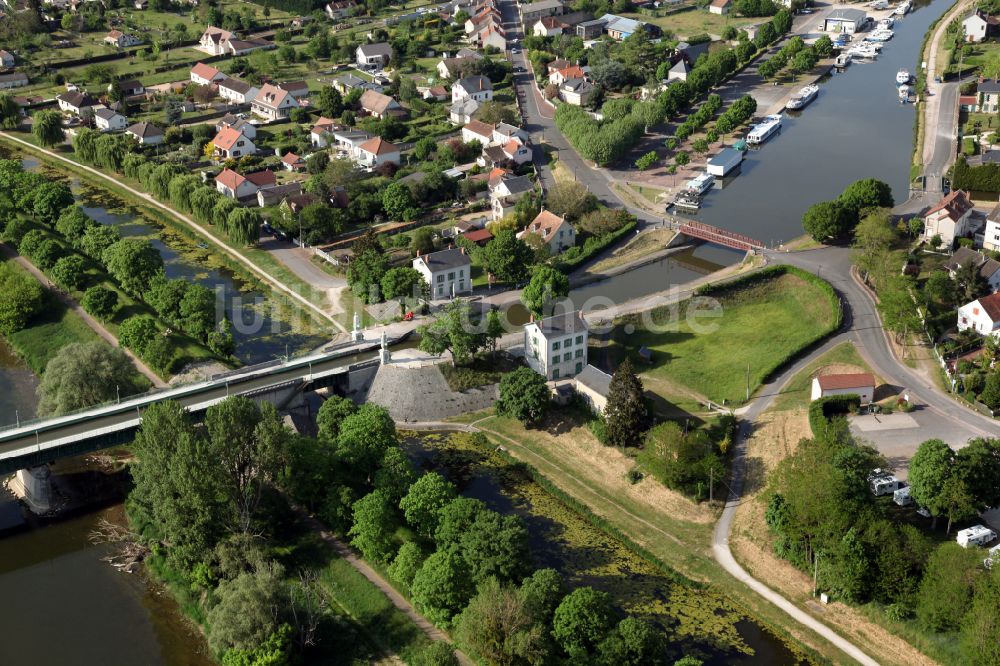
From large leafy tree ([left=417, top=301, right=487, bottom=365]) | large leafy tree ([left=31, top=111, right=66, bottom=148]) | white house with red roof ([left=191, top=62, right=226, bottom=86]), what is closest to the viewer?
large leafy tree ([left=417, top=301, right=487, bottom=365])

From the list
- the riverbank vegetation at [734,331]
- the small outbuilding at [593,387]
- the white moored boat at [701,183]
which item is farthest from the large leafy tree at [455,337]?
the white moored boat at [701,183]

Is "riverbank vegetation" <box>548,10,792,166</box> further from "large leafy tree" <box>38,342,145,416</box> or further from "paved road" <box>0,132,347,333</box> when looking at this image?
"large leafy tree" <box>38,342,145,416</box>

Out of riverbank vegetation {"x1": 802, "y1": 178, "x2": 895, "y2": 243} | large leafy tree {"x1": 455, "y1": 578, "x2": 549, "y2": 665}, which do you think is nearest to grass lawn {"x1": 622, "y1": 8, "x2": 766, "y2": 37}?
riverbank vegetation {"x1": 802, "y1": 178, "x2": 895, "y2": 243}

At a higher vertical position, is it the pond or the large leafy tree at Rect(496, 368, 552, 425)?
the large leafy tree at Rect(496, 368, 552, 425)

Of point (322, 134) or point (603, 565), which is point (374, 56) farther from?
point (603, 565)

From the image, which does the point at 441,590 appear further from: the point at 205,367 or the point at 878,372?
the point at 878,372
